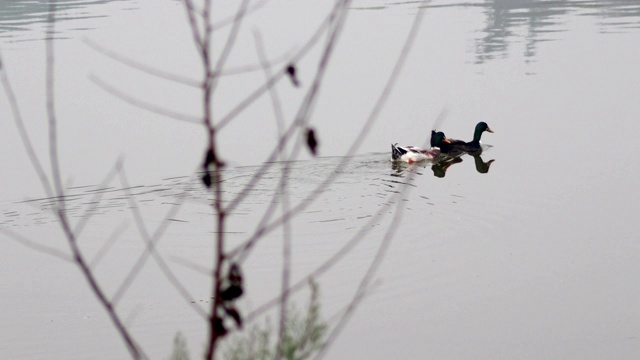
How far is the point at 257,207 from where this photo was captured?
457 inches

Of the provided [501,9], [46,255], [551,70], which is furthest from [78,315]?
[501,9]

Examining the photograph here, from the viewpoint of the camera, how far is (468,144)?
14.0 metres

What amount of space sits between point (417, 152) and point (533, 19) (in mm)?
12241

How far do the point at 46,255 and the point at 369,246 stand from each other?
2809mm

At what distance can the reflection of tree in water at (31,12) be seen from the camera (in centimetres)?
2700

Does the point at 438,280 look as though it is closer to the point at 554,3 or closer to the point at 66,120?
the point at 66,120

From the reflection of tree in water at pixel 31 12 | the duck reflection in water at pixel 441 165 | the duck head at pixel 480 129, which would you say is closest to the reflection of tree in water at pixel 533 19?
the duck head at pixel 480 129

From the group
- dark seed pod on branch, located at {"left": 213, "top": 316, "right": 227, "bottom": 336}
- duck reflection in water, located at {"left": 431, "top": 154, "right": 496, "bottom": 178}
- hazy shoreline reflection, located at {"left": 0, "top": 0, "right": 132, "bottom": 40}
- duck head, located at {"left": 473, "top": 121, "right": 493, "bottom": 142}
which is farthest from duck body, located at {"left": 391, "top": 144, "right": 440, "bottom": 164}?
hazy shoreline reflection, located at {"left": 0, "top": 0, "right": 132, "bottom": 40}

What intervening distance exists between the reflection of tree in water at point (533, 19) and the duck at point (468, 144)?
4.81 meters

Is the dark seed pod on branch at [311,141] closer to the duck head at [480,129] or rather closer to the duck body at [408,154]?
the duck body at [408,154]

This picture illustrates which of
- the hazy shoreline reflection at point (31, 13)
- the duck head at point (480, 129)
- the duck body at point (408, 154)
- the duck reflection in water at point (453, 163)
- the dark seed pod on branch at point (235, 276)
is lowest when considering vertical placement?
the duck reflection in water at point (453, 163)

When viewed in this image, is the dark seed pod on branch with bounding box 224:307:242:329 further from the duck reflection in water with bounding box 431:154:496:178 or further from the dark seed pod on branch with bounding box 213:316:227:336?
the duck reflection in water with bounding box 431:154:496:178

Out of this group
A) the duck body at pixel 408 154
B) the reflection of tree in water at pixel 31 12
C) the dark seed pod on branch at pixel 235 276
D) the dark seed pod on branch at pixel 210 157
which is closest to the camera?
the dark seed pod on branch at pixel 210 157

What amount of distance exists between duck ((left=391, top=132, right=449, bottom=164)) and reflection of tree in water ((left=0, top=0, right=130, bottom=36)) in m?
14.2
